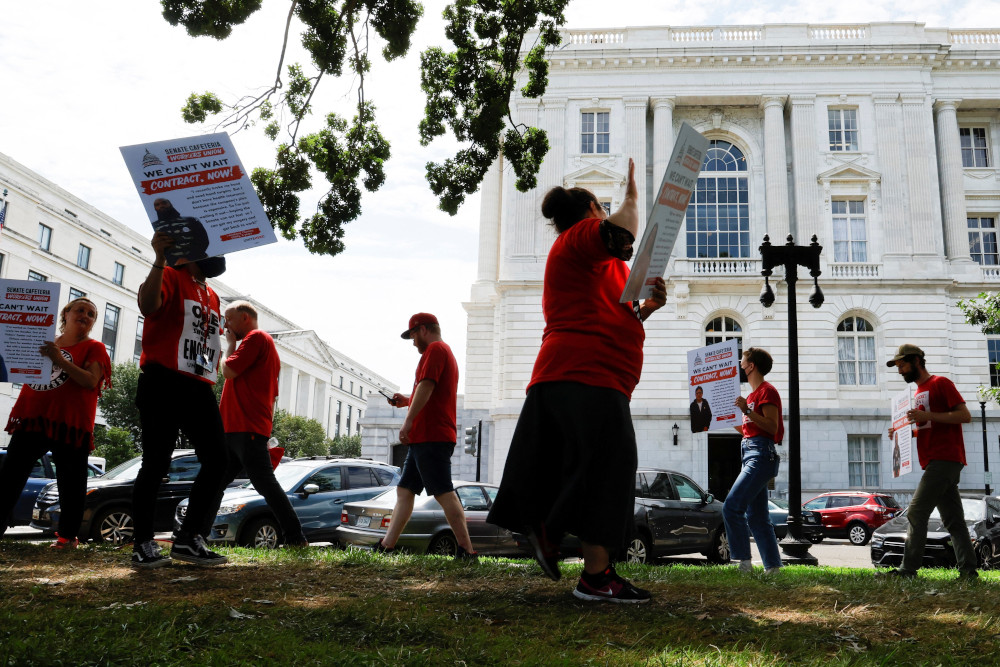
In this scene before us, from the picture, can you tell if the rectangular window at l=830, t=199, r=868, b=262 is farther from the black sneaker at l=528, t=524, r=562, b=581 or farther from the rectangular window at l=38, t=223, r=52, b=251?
the rectangular window at l=38, t=223, r=52, b=251

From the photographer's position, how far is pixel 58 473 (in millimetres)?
5945

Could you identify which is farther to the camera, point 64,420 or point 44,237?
point 44,237

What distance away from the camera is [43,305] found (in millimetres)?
5973

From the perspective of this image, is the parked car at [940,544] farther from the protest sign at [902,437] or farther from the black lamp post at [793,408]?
the protest sign at [902,437]

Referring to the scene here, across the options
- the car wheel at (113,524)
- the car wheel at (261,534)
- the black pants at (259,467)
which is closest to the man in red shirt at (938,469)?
the black pants at (259,467)

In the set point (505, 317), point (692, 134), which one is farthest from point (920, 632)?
point (505, 317)

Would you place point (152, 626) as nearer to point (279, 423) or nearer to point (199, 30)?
point (199, 30)

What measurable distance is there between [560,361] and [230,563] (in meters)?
2.66

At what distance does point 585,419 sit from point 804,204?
32013 mm

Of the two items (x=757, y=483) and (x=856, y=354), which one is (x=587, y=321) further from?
(x=856, y=354)

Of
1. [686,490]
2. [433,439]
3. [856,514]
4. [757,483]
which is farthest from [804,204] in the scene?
[433,439]

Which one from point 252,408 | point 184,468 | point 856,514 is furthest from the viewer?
point 856,514

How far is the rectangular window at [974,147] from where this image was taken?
113 feet

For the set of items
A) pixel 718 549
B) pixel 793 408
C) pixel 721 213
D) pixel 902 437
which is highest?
pixel 721 213
